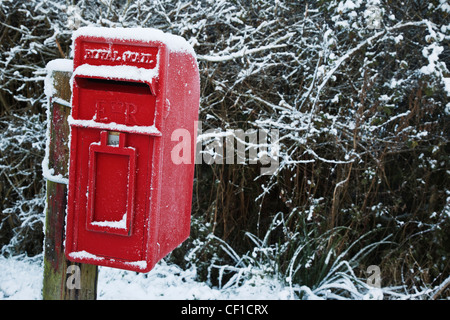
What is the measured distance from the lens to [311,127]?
3043mm

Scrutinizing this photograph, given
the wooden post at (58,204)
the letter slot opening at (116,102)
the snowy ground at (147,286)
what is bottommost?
the snowy ground at (147,286)

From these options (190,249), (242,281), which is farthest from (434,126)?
(190,249)

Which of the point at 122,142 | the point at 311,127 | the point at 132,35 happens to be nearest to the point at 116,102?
the point at 122,142

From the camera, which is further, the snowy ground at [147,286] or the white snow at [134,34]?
the snowy ground at [147,286]

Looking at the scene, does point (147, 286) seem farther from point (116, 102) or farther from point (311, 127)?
point (116, 102)

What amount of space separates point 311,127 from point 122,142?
66.2 inches

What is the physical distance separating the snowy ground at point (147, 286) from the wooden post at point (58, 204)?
4.31 ft

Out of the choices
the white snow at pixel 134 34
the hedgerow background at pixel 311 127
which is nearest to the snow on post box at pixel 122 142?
the white snow at pixel 134 34

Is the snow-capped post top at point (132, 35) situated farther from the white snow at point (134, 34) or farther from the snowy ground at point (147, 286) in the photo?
the snowy ground at point (147, 286)

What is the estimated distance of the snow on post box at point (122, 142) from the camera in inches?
65.3

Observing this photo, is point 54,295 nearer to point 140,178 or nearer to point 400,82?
point 140,178

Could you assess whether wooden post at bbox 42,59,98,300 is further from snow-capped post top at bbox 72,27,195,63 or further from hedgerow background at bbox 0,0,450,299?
hedgerow background at bbox 0,0,450,299

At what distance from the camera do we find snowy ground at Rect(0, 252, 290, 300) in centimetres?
308

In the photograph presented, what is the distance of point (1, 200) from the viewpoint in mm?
3912
